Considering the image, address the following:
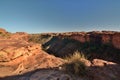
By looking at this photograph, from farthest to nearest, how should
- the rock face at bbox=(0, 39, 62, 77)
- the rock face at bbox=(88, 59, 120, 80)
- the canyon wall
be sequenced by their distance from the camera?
the canyon wall
the rock face at bbox=(0, 39, 62, 77)
the rock face at bbox=(88, 59, 120, 80)

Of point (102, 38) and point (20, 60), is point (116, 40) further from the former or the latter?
point (20, 60)

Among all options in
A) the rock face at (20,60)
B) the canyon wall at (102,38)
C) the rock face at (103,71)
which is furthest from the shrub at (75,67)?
the canyon wall at (102,38)

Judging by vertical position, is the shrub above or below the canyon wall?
above

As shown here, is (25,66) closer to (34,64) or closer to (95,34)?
(34,64)

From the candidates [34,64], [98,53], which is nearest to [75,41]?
[98,53]

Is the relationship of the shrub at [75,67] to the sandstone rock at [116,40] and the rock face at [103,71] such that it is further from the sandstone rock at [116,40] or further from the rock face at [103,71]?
the sandstone rock at [116,40]

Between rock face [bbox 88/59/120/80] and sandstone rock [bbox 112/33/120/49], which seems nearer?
rock face [bbox 88/59/120/80]

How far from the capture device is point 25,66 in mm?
13812

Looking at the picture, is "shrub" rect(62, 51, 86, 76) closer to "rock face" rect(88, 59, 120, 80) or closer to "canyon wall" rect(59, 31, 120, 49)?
"rock face" rect(88, 59, 120, 80)

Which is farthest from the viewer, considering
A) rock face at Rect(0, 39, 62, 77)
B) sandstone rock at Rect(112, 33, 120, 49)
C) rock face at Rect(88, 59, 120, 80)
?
sandstone rock at Rect(112, 33, 120, 49)

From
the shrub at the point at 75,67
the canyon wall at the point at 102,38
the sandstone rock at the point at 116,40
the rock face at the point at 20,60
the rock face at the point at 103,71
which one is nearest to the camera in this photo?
the shrub at the point at 75,67

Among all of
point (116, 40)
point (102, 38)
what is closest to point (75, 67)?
point (116, 40)

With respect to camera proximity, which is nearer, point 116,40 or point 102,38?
point 116,40

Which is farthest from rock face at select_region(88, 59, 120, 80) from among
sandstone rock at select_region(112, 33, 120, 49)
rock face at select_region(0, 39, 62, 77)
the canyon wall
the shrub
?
the canyon wall
